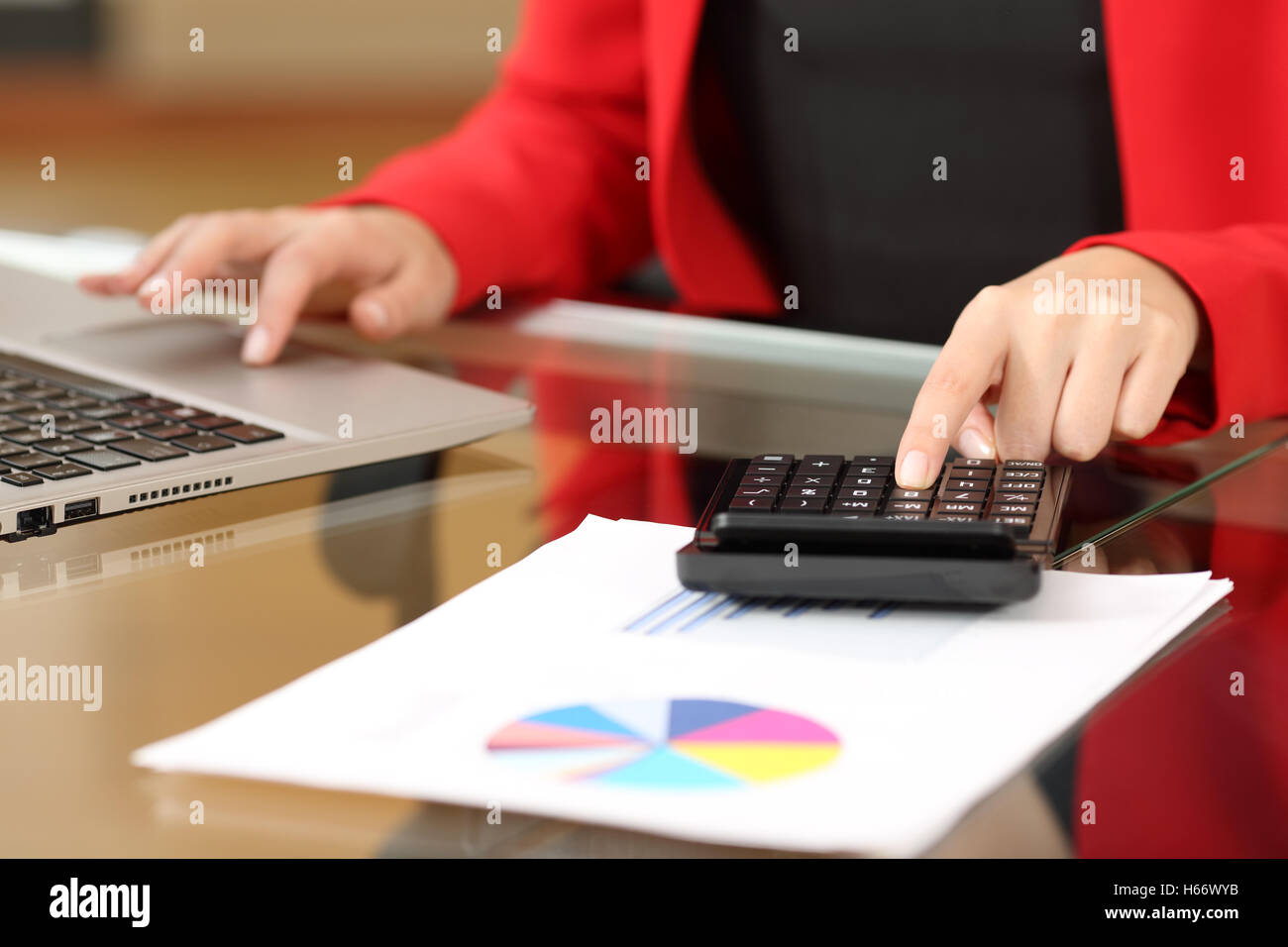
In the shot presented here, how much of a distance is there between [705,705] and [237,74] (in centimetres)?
589

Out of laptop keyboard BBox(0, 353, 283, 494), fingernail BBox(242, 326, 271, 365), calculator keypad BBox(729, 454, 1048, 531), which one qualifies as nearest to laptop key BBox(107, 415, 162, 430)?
laptop keyboard BBox(0, 353, 283, 494)

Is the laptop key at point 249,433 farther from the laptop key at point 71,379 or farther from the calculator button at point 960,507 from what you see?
the calculator button at point 960,507

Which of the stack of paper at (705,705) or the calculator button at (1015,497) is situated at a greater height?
the calculator button at (1015,497)

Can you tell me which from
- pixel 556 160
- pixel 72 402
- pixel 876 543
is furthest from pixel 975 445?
pixel 556 160

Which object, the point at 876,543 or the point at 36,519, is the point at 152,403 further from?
the point at 876,543

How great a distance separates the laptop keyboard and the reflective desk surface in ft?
0.09

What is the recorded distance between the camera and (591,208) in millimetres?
1146

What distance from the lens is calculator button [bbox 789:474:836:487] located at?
0.48 metres

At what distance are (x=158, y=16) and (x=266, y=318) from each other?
537 centimetres

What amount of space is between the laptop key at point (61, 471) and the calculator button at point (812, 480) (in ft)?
0.86

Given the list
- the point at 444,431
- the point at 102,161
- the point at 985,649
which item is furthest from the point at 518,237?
the point at 102,161

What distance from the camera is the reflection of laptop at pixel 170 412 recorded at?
54 cm

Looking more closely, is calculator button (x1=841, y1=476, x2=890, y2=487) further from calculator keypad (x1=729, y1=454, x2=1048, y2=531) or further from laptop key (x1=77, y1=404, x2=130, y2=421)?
laptop key (x1=77, y1=404, x2=130, y2=421)
